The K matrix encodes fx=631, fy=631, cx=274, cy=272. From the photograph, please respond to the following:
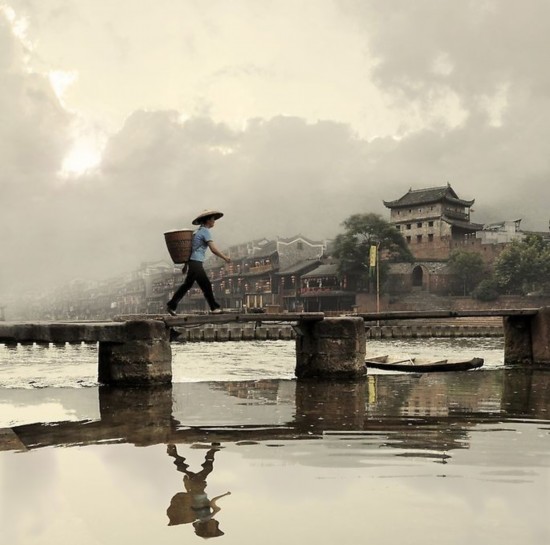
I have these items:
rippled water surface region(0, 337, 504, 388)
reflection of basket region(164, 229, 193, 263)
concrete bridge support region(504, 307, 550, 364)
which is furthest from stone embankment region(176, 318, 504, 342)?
reflection of basket region(164, 229, 193, 263)

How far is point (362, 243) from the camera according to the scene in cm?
5741

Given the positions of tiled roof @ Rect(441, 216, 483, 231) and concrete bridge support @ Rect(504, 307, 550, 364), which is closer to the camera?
concrete bridge support @ Rect(504, 307, 550, 364)

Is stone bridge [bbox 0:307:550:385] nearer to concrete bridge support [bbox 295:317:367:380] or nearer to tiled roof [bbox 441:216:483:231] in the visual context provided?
concrete bridge support [bbox 295:317:367:380]

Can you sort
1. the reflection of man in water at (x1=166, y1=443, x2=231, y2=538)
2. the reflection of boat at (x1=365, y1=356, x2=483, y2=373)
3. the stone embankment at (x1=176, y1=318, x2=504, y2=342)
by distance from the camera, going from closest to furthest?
the reflection of man in water at (x1=166, y1=443, x2=231, y2=538)
the reflection of boat at (x1=365, y1=356, x2=483, y2=373)
the stone embankment at (x1=176, y1=318, x2=504, y2=342)

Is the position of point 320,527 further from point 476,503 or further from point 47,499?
point 47,499

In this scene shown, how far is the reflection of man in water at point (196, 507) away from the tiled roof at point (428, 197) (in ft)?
233

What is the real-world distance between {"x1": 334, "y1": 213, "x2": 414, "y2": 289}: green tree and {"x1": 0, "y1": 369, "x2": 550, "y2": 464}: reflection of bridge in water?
47.5 metres

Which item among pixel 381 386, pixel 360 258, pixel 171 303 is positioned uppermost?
pixel 360 258

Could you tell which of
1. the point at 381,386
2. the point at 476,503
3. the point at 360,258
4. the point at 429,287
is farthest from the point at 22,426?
the point at 429,287

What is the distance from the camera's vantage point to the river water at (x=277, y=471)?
285 centimetres

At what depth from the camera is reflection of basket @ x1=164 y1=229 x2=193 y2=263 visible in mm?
8602

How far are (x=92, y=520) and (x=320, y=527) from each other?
1079 mm

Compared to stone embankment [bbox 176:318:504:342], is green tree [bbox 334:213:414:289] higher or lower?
higher

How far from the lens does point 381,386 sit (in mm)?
8852
